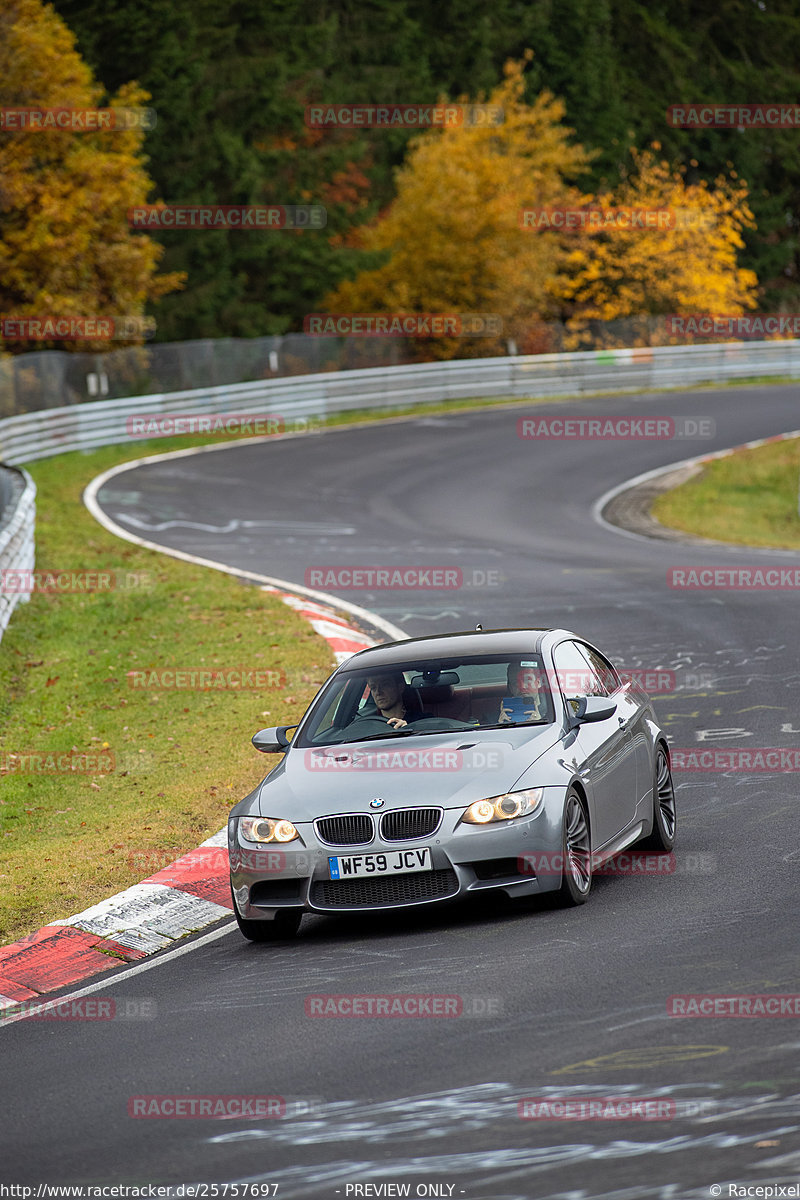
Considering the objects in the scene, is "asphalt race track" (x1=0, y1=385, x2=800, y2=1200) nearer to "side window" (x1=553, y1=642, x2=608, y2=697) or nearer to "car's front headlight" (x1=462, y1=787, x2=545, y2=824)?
"car's front headlight" (x1=462, y1=787, x2=545, y2=824)

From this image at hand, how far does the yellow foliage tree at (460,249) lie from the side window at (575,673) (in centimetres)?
3939

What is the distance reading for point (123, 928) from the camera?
29.5ft

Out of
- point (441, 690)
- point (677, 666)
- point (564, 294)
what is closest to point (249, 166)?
point (564, 294)

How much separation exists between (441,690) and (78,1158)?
14.6 ft

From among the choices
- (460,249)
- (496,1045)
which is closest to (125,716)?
(496,1045)

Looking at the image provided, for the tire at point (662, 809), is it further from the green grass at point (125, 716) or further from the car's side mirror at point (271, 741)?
the green grass at point (125, 716)

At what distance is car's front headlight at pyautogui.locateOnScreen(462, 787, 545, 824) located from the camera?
27.4 ft

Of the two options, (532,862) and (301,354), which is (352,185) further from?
(532,862)

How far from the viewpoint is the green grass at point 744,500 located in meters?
28.0

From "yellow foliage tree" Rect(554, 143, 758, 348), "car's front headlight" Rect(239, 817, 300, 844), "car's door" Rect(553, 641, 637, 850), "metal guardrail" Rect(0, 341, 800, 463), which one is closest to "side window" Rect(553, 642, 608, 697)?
"car's door" Rect(553, 641, 637, 850)

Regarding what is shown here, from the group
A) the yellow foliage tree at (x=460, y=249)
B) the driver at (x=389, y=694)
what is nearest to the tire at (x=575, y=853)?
the driver at (x=389, y=694)

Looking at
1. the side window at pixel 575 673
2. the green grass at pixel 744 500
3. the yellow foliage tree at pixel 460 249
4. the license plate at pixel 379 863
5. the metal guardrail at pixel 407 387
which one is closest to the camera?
the license plate at pixel 379 863

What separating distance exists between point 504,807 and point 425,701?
52.9 inches

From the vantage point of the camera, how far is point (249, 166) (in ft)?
187
